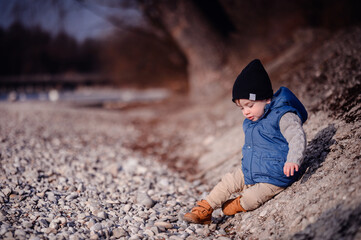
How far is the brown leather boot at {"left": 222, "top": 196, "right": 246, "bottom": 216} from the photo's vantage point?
2449mm

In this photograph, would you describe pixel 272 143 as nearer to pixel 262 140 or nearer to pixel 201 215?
pixel 262 140

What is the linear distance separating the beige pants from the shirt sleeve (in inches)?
15.8

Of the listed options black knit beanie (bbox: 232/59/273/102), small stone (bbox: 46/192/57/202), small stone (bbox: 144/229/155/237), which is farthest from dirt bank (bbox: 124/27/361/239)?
small stone (bbox: 46/192/57/202)

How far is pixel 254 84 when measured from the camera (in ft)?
7.36

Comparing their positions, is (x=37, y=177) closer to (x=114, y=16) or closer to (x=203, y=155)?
(x=203, y=155)

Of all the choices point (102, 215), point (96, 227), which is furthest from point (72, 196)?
point (96, 227)

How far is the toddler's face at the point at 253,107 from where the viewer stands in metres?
2.31

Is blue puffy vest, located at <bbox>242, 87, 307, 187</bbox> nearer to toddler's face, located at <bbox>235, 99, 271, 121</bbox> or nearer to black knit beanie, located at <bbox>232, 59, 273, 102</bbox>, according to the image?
toddler's face, located at <bbox>235, 99, 271, 121</bbox>

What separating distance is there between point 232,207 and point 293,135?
34.1 inches

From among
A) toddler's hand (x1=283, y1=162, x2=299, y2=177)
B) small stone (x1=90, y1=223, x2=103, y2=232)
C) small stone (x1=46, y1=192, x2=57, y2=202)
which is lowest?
small stone (x1=90, y1=223, x2=103, y2=232)

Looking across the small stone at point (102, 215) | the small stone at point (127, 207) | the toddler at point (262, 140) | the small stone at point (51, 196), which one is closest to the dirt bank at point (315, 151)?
the toddler at point (262, 140)

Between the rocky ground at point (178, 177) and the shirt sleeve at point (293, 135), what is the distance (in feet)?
1.08

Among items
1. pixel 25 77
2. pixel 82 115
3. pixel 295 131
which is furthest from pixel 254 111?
pixel 25 77

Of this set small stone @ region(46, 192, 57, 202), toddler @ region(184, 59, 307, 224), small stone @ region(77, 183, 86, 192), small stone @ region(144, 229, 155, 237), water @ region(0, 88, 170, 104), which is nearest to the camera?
toddler @ region(184, 59, 307, 224)
